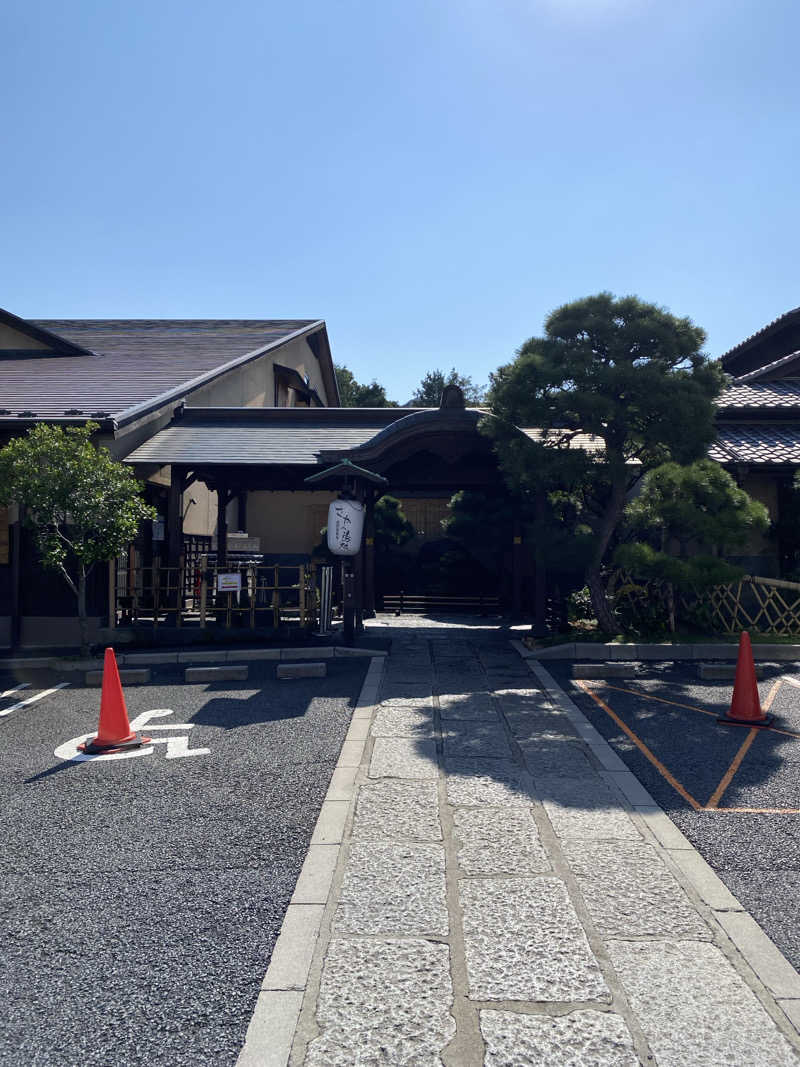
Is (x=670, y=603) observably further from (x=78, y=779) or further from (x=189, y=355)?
(x=189, y=355)

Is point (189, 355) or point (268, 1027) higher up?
point (189, 355)

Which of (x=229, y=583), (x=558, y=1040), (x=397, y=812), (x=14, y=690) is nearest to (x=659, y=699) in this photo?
(x=397, y=812)

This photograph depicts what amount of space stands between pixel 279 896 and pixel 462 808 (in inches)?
63.2

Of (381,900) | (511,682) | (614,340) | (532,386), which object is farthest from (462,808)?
(614,340)

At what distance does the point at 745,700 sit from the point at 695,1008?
493cm

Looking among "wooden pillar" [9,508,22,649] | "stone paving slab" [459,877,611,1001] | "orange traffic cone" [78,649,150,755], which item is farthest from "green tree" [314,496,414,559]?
"stone paving slab" [459,877,611,1001]

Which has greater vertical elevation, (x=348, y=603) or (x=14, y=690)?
(x=348, y=603)

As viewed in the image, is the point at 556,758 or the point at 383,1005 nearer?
the point at 383,1005

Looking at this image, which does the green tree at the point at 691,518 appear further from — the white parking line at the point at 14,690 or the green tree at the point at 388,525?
the green tree at the point at 388,525

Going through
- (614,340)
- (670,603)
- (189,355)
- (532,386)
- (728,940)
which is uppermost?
(189,355)

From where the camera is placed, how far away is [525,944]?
10.4ft

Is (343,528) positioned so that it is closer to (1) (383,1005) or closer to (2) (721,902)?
(2) (721,902)

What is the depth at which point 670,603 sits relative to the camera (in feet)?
37.2

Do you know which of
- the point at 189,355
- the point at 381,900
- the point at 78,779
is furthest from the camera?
the point at 189,355
